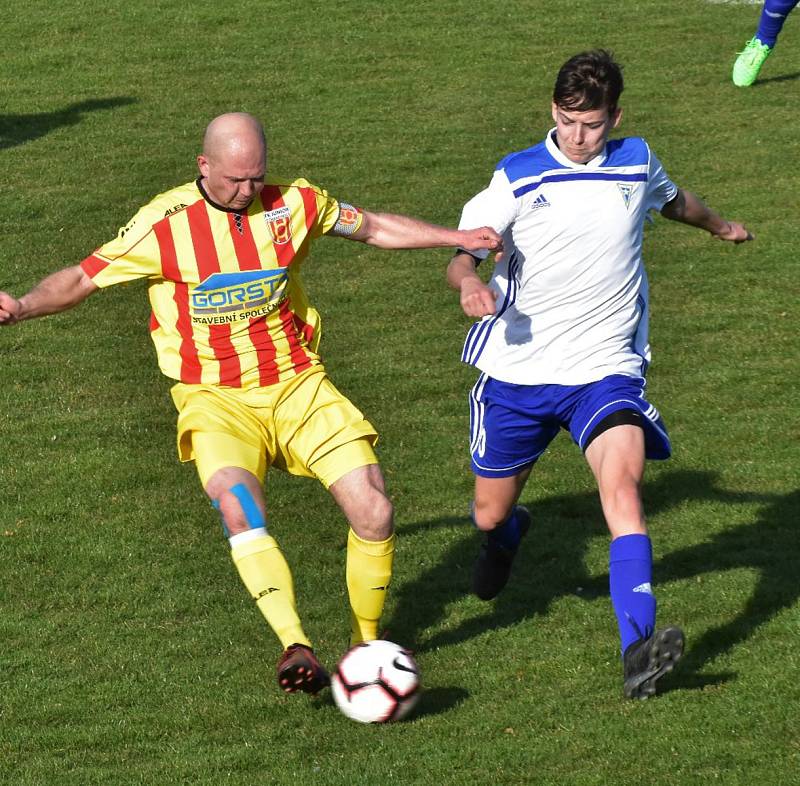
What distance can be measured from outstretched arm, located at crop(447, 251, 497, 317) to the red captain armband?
0.58m

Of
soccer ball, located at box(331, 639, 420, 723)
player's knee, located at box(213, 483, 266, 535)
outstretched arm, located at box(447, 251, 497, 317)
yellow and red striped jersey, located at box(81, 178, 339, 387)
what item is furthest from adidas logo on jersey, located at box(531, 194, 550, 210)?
soccer ball, located at box(331, 639, 420, 723)

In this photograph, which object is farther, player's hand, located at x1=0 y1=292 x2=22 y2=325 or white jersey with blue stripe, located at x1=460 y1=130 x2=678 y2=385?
white jersey with blue stripe, located at x1=460 y1=130 x2=678 y2=385

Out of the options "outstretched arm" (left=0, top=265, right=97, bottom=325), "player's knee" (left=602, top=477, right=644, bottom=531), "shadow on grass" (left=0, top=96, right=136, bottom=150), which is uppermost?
"outstretched arm" (left=0, top=265, right=97, bottom=325)

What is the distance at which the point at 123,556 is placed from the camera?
811cm

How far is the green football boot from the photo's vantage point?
16750mm

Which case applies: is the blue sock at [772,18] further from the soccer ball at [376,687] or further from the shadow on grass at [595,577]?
the soccer ball at [376,687]

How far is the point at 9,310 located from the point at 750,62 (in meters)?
12.6

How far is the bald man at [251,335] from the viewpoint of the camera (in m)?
6.25

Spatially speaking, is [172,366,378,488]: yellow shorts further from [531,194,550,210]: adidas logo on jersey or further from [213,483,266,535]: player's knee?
[531,194,550,210]: adidas logo on jersey

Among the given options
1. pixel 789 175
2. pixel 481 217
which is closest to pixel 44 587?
pixel 481 217

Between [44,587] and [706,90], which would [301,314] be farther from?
[706,90]

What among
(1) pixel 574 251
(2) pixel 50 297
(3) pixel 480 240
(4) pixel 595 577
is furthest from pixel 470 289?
(4) pixel 595 577

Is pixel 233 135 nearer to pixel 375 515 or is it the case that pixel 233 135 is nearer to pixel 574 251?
pixel 574 251

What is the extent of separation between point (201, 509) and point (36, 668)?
2.10 metres
